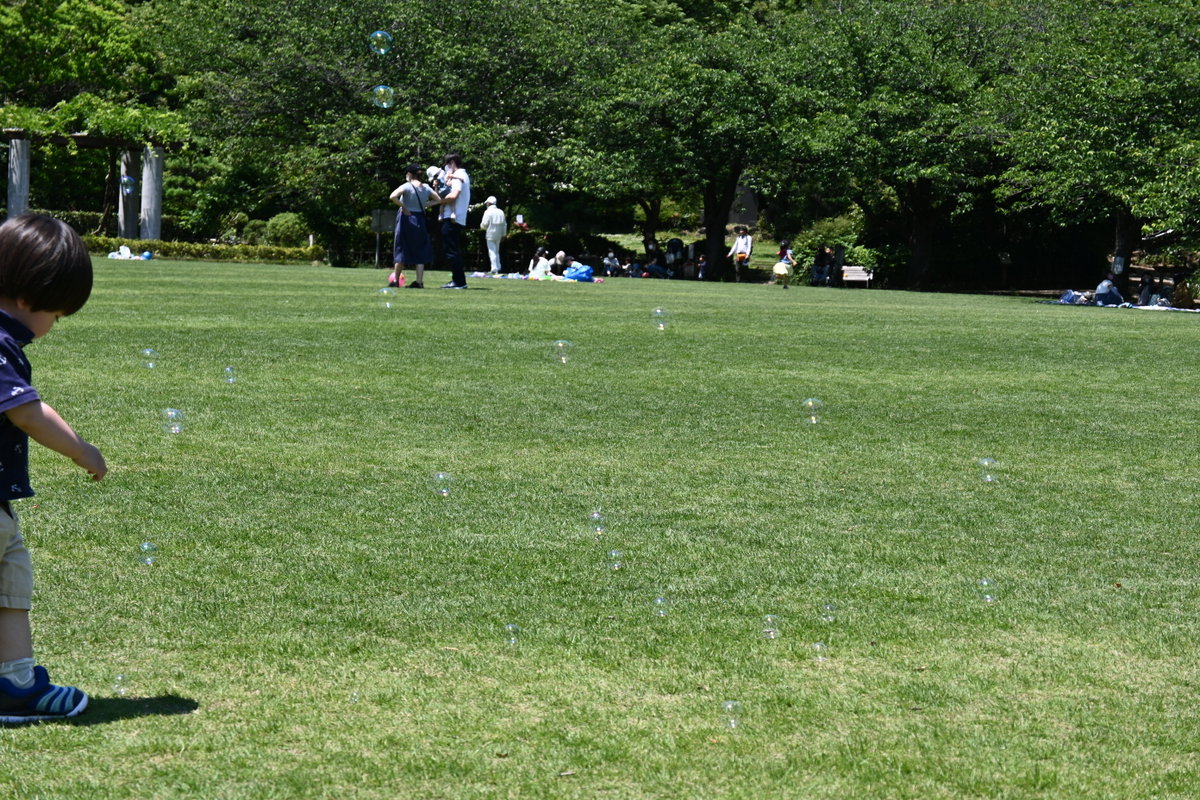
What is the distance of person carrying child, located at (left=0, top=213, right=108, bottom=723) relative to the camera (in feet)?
11.9

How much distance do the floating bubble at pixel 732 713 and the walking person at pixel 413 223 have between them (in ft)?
57.6

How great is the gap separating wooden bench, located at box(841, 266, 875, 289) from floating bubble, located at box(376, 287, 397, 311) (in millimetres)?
27338

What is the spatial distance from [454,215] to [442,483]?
15908 mm

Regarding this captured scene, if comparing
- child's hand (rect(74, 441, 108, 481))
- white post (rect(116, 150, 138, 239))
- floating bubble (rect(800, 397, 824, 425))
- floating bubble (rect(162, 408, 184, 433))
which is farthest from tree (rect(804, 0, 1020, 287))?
child's hand (rect(74, 441, 108, 481))

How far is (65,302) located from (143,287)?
1751cm

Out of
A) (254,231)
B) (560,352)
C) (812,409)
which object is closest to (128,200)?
(254,231)

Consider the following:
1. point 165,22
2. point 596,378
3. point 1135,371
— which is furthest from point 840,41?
point 596,378

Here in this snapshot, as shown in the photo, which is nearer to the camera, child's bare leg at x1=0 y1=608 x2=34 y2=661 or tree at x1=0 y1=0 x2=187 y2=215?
child's bare leg at x1=0 y1=608 x2=34 y2=661

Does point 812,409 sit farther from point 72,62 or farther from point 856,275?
point 72,62

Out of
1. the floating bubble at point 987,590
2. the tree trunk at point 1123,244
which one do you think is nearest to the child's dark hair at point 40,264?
the floating bubble at point 987,590

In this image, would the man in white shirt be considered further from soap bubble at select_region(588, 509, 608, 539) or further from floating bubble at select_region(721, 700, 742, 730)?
floating bubble at select_region(721, 700, 742, 730)

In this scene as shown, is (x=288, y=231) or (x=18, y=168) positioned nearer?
(x=18, y=168)

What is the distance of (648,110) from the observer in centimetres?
4303

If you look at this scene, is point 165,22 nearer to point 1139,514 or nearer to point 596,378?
point 596,378
